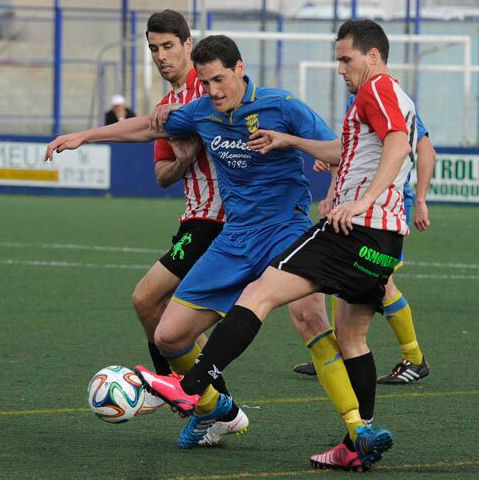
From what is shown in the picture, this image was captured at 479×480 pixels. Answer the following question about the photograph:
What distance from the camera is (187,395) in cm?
546

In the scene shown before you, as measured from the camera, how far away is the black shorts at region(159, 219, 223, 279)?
21.7 ft

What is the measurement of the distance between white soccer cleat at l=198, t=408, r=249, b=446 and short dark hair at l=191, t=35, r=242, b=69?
170 centimetres

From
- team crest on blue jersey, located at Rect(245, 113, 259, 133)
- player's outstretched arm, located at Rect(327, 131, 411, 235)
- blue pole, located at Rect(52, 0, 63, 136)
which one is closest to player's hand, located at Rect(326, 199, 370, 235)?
player's outstretched arm, located at Rect(327, 131, 411, 235)

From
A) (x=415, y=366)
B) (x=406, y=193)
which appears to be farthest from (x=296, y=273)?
(x=415, y=366)

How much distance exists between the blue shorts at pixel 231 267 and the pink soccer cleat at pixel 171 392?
0.69 meters

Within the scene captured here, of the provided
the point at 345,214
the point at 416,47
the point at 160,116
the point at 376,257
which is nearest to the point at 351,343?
the point at 376,257

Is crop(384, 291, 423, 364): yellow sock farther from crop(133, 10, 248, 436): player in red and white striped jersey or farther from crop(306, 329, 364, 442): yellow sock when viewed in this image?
crop(306, 329, 364, 442): yellow sock

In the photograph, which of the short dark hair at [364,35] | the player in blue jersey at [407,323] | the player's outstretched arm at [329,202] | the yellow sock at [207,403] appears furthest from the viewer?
the player in blue jersey at [407,323]

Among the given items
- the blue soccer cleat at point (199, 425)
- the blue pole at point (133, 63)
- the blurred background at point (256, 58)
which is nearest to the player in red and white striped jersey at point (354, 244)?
the blue soccer cleat at point (199, 425)

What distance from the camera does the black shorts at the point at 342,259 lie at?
18.3 feet

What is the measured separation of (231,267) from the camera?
6.14 m

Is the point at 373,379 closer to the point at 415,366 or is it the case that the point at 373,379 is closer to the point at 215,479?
the point at 215,479

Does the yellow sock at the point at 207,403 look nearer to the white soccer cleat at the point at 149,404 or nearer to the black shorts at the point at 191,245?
the white soccer cleat at the point at 149,404

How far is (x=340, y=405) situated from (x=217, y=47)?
169cm
